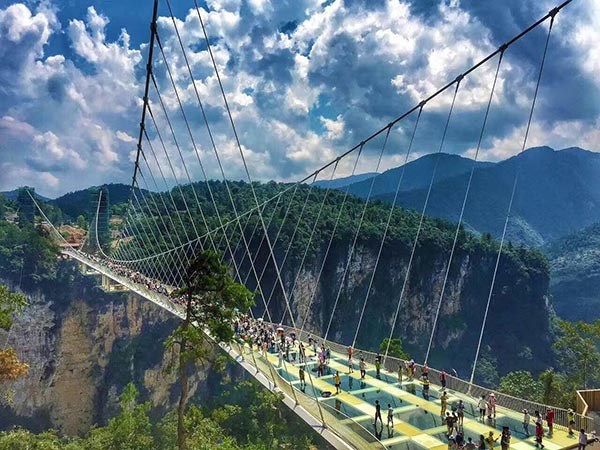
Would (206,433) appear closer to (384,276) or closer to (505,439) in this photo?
(505,439)

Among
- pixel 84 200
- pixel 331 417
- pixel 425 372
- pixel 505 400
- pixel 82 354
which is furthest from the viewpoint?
pixel 84 200

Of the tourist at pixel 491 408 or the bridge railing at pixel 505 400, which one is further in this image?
the tourist at pixel 491 408

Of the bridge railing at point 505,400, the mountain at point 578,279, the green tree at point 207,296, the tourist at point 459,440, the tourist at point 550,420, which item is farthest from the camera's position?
the mountain at point 578,279

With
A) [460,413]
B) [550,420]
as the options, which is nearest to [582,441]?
[550,420]

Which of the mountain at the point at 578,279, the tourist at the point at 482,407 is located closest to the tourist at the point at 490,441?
the tourist at the point at 482,407

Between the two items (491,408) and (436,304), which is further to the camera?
(436,304)

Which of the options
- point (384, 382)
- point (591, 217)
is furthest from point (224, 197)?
point (591, 217)

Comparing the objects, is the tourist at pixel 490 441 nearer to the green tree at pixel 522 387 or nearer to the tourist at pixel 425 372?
the tourist at pixel 425 372
